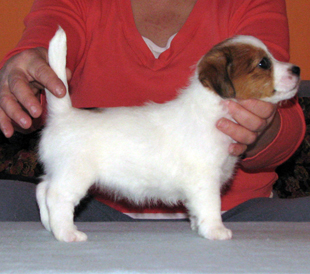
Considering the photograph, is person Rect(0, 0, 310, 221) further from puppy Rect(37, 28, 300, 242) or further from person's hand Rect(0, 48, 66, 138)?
puppy Rect(37, 28, 300, 242)

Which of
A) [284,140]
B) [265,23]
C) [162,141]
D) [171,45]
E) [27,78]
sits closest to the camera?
[162,141]

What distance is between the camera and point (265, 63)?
1.68m

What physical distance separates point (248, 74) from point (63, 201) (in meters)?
1.01

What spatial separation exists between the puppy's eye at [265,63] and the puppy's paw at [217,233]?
77 cm

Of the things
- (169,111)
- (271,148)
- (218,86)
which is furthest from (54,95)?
(271,148)

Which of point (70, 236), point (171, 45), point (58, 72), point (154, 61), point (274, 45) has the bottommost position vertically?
point (70, 236)

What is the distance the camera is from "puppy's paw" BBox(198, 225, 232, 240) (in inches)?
56.4

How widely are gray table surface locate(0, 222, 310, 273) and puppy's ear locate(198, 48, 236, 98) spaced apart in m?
0.64

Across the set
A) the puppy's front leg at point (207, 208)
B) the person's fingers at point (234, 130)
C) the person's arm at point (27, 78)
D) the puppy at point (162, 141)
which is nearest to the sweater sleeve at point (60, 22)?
the person's arm at point (27, 78)

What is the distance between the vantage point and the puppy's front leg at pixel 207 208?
1.48 meters

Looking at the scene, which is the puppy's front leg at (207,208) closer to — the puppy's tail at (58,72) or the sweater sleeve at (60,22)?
the puppy's tail at (58,72)

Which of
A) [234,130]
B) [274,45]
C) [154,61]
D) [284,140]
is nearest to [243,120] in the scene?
[234,130]

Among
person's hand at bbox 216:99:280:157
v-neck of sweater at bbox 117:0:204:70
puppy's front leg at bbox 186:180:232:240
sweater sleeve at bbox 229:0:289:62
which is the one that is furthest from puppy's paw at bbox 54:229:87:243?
sweater sleeve at bbox 229:0:289:62

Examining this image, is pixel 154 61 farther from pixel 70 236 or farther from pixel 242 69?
pixel 70 236
